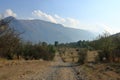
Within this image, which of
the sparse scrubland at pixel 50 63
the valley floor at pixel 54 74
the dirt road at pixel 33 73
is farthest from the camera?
the sparse scrubland at pixel 50 63

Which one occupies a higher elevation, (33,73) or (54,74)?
(33,73)

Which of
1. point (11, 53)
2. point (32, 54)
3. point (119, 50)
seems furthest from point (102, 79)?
point (32, 54)

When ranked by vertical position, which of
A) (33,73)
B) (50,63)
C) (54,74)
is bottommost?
(54,74)

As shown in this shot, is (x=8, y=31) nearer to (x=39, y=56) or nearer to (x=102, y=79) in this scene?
(x=102, y=79)

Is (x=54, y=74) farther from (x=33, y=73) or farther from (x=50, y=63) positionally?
(x=50, y=63)

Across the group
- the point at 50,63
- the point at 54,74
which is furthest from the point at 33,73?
the point at 50,63

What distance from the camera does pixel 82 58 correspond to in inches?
2499

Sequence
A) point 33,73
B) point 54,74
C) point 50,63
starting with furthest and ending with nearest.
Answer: point 50,63 < point 33,73 < point 54,74

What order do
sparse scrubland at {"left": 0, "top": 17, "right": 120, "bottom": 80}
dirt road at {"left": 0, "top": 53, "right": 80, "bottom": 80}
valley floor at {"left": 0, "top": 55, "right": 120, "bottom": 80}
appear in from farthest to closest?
sparse scrubland at {"left": 0, "top": 17, "right": 120, "bottom": 80} → valley floor at {"left": 0, "top": 55, "right": 120, "bottom": 80} → dirt road at {"left": 0, "top": 53, "right": 80, "bottom": 80}

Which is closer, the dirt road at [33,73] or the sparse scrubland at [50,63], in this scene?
the dirt road at [33,73]

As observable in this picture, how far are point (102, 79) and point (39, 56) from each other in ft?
196

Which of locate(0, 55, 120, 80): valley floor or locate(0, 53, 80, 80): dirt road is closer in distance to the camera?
locate(0, 53, 80, 80): dirt road

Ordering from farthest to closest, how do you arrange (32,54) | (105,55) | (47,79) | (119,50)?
(32,54) < (105,55) < (119,50) < (47,79)

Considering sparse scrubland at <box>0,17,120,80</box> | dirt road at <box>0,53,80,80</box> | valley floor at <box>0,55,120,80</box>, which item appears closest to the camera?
dirt road at <box>0,53,80,80</box>
